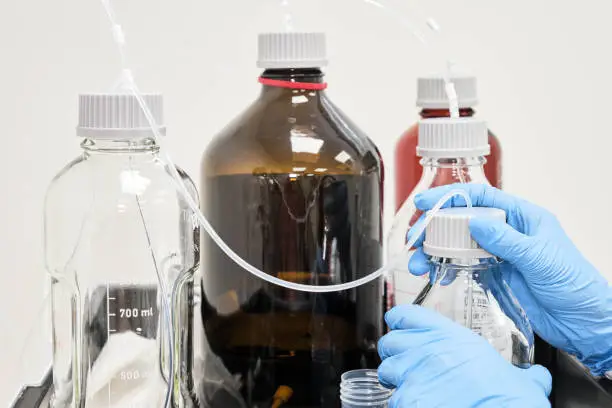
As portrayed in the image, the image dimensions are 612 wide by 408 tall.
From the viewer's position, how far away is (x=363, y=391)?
3.07ft

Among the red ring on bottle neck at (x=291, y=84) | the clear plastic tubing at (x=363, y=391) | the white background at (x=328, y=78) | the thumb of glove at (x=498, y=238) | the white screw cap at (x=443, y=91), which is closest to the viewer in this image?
the thumb of glove at (x=498, y=238)

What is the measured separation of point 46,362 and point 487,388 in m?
0.66

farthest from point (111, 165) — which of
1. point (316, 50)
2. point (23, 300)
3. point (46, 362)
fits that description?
point (23, 300)

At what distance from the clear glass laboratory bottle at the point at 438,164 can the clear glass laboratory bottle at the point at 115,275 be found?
0.28 metres

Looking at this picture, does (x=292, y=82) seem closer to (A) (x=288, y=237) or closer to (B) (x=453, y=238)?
(A) (x=288, y=237)

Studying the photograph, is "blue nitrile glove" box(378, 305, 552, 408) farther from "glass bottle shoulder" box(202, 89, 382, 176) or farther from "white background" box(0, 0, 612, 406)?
"white background" box(0, 0, 612, 406)

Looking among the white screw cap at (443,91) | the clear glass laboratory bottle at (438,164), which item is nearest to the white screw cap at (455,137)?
the clear glass laboratory bottle at (438,164)

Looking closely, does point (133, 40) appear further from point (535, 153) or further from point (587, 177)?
point (587, 177)

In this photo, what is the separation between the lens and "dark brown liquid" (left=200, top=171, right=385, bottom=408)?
3.31 feet

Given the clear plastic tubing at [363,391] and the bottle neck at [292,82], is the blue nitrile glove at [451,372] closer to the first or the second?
the clear plastic tubing at [363,391]

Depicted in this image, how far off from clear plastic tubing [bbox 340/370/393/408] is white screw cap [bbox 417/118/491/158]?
11.0 inches

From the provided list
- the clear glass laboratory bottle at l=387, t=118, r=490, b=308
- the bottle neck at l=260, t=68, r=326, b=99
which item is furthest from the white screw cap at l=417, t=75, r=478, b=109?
the bottle neck at l=260, t=68, r=326, b=99

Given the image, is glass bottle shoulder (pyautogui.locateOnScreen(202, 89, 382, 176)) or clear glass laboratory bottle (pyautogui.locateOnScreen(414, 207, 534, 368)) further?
glass bottle shoulder (pyautogui.locateOnScreen(202, 89, 382, 176))

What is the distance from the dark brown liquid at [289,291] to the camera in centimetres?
101
